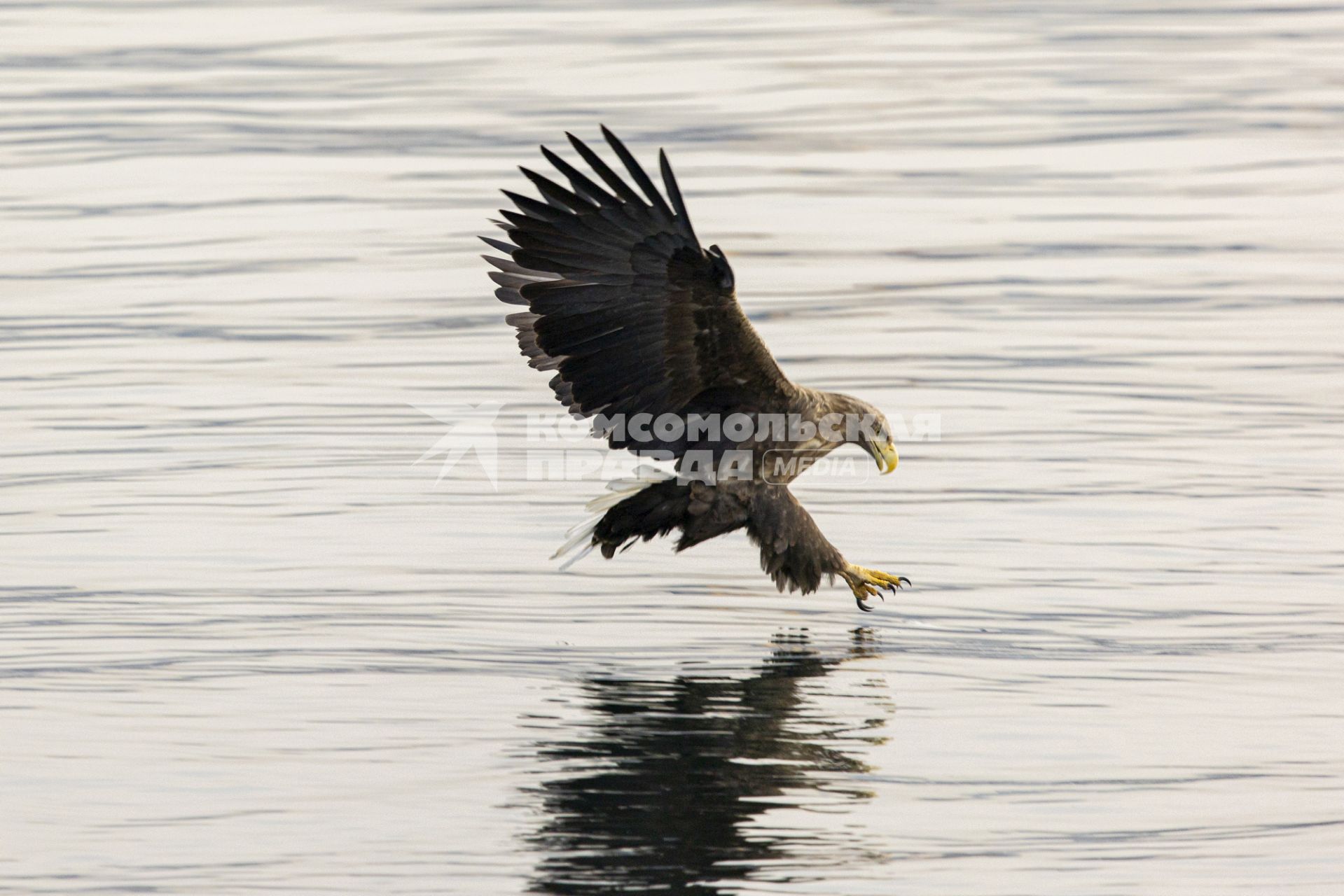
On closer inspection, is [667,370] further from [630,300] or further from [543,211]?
[543,211]

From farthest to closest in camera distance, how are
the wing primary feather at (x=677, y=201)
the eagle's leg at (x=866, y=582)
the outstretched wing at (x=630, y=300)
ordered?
the eagle's leg at (x=866, y=582) < the outstretched wing at (x=630, y=300) < the wing primary feather at (x=677, y=201)

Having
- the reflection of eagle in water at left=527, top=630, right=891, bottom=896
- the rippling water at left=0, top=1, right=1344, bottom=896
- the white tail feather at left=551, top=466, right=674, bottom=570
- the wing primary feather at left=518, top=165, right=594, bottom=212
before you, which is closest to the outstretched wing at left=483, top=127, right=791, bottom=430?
the wing primary feather at left=518, top=165, right=594, bottom=212

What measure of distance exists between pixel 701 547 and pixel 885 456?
0.73 meters

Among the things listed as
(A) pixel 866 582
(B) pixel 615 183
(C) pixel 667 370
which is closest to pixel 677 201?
(B) pixel 615 183

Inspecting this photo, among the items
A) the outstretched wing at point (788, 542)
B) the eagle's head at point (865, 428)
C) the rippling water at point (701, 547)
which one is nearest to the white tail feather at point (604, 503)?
the rippling water at point (701, 547)

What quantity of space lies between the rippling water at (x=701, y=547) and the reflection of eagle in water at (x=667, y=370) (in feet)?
0.71

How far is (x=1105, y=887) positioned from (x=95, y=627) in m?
2.98

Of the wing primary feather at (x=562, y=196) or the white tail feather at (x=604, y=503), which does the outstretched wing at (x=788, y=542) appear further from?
the wing primary feather at (x=562, y=196)

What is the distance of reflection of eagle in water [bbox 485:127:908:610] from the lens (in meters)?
5.98

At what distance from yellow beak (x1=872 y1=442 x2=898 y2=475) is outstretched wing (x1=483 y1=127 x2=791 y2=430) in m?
0.55

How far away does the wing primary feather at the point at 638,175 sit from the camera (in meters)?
5.71

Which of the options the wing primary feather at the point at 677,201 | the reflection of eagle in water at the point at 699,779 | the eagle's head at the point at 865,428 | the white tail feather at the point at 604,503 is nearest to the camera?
the reflection of eagle in water at the point at 699,779

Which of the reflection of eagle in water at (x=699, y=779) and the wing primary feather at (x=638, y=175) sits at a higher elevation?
the wing primary feather at (x=638, y=175)

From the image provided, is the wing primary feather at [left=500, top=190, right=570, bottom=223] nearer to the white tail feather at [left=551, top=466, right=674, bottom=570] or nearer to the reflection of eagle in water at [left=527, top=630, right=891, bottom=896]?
the white tail feather at [left=551, top=466, right=674, bottom=570]
